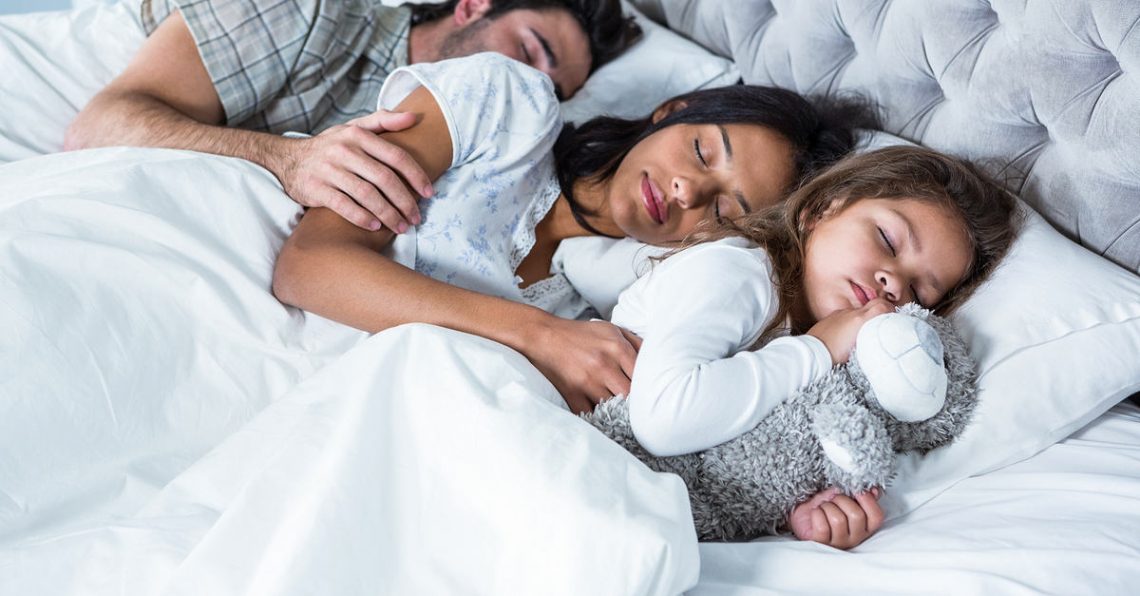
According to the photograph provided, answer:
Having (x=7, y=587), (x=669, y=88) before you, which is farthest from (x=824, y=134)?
(x=7, y=587)

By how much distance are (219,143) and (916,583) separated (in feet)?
3.87

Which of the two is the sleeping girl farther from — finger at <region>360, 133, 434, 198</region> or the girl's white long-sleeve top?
finger at <region>360, 133, 434, 198</region>

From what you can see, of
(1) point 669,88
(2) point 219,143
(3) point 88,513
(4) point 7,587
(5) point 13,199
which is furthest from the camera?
(1) point 669,88

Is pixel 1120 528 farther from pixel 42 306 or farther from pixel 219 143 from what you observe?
pixel 219 143

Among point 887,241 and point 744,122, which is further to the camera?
point 744,122

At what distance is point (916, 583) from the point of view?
2.66 ft

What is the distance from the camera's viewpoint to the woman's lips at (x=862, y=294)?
43.5 inches

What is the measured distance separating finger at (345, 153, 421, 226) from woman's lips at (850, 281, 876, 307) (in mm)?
623

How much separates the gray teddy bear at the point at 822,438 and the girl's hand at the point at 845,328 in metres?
0.02

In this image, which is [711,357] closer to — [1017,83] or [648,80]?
[1017,83]

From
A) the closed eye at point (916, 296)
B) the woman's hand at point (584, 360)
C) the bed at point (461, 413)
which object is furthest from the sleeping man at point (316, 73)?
the closed eye at point (916, 296)

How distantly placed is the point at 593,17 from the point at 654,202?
0.73 meters

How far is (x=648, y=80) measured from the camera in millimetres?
1893

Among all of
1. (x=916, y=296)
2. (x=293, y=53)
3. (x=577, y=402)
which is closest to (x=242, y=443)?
(x=577, y=402)
